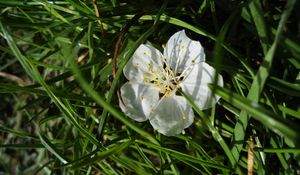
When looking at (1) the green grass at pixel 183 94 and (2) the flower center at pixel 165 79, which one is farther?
(2) the flower center at pixel 165 79

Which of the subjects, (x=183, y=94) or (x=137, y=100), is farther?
(x=137, y=100)

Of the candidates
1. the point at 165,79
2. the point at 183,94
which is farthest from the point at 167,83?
the point at 183,94

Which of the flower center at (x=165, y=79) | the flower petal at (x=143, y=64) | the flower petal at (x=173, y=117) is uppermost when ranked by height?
the flower petal at (x=143, y=64)

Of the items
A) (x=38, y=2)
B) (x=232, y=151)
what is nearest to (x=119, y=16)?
(x=38, y=2)

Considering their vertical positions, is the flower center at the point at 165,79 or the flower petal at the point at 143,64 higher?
the flower petal at the point at 143,64

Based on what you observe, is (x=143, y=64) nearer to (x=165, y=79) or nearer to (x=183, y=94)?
(x=165, y=79)

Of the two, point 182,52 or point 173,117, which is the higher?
point 182,52
